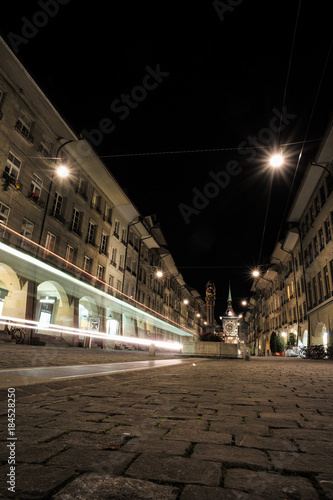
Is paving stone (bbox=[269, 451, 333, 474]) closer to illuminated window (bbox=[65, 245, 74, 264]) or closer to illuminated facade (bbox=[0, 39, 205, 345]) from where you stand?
illuminated facade (bbox=[0, 39, 205, 345])

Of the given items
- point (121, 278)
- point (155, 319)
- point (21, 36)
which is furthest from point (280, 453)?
point (155, 319)

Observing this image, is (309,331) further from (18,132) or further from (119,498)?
→ (119,498)

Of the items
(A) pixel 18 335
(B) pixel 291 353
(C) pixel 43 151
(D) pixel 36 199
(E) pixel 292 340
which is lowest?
(B) pixel 291 353

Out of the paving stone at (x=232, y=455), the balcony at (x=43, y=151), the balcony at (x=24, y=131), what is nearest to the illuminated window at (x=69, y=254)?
the balcony at (x=43, y=151)

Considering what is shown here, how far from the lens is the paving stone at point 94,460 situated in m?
1.67

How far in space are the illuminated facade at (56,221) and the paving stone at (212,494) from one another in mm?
17283

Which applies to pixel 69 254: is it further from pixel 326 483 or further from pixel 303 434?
pixel 326 483

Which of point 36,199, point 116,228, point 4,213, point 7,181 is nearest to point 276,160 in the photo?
point 7,181

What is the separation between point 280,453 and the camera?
204cm

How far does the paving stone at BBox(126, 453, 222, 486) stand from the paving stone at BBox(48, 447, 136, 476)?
0.22 ft

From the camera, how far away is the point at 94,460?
5.88 ft

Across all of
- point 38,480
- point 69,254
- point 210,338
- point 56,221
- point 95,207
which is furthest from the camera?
point 95,207

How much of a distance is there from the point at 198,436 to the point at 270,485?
3.02 ft

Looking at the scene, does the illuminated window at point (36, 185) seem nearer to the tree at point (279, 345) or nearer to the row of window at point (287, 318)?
the row of window at point (287, 318)
